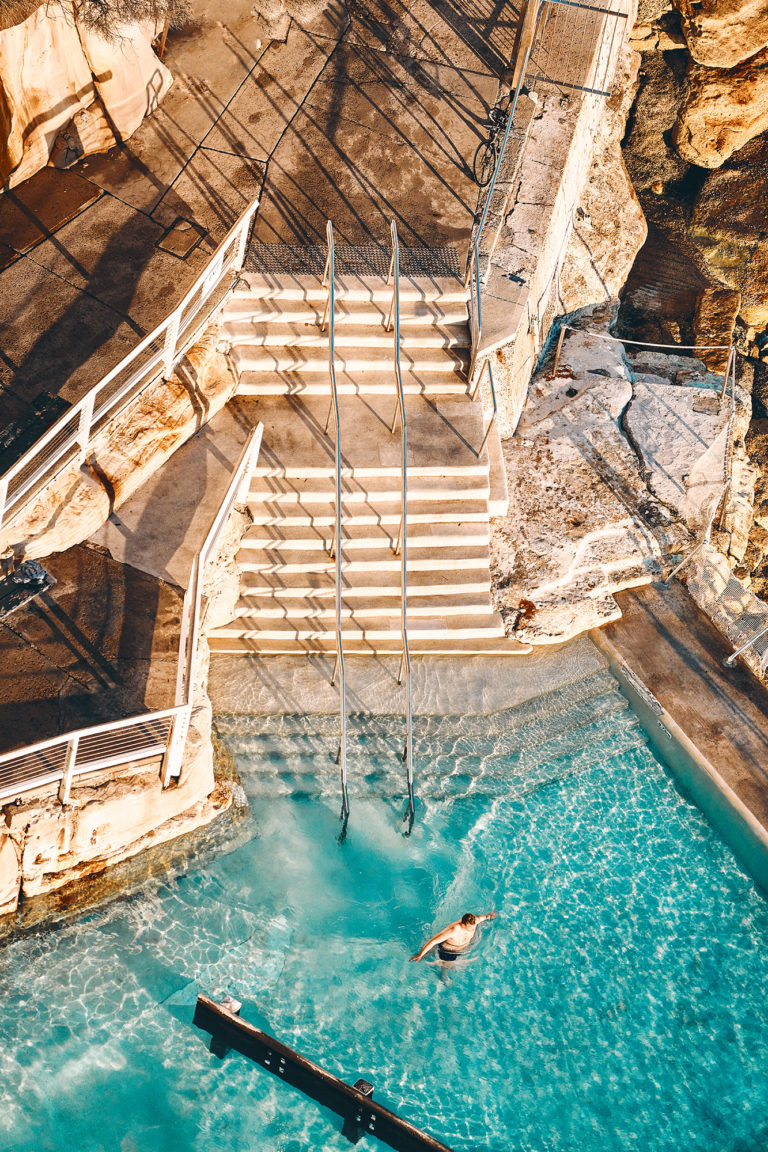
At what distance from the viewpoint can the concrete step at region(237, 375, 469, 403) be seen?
1113 cm

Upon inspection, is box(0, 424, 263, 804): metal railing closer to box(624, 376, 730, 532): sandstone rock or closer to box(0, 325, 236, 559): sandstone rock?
box(0, 325, 236, 559): sandstone rock

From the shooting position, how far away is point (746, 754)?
33.6ft

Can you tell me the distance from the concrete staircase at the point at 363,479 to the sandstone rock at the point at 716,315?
5208 mm

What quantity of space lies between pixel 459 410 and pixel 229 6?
276 inches

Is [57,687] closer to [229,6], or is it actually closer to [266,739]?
[266,739]

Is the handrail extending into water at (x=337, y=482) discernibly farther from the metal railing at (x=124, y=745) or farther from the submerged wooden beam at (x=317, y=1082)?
the submerged wooden beam at (x=317, y=1082)

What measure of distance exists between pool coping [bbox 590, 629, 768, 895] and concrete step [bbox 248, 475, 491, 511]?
2.41 metres

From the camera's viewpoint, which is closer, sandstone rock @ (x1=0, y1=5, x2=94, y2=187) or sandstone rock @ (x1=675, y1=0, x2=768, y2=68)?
sandstone rock @ (x1=0, y1=5, x2=94, y2=187)

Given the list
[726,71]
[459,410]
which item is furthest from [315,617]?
[726,71]

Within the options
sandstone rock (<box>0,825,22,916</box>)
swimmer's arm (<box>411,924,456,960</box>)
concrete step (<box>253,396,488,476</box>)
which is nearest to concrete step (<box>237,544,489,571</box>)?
concrete step (<box>253,396,488,476</box>)

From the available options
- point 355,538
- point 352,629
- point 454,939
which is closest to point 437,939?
point 454,939

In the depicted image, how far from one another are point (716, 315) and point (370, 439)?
692 cm

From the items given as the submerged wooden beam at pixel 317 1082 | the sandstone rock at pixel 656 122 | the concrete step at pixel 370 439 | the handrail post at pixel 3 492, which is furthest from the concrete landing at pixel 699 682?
the sandstone rock at pixel 656 122

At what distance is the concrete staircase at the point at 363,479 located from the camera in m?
10.8
